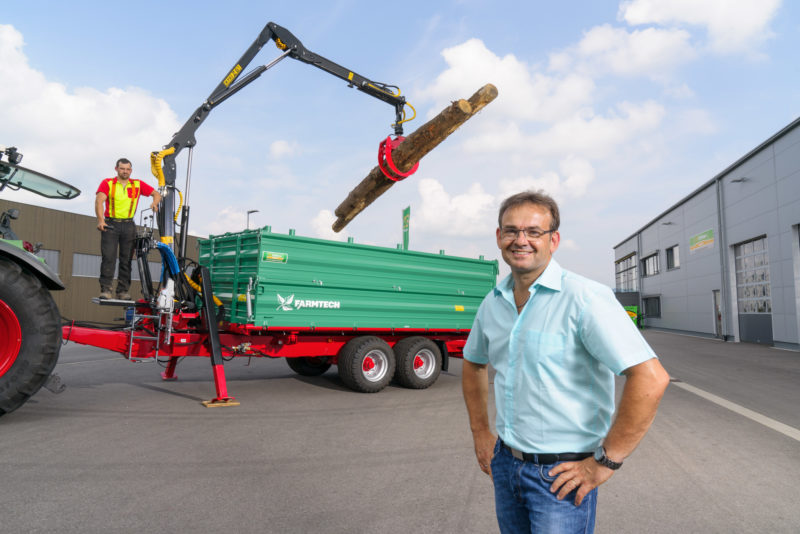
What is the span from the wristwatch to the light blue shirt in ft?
0.17

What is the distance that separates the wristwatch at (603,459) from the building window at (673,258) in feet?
114

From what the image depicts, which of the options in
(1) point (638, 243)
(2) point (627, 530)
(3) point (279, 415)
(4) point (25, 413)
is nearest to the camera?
(2) point (627, 530)

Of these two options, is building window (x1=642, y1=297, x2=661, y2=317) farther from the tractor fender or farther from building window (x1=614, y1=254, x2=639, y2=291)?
the tractor fender

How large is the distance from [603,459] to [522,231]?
0.77 m

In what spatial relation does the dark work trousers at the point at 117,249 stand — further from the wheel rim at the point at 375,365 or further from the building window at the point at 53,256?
the building window at the point at 53,256

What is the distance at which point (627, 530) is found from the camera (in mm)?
3367

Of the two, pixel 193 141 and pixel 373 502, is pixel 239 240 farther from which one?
pixel 373 502

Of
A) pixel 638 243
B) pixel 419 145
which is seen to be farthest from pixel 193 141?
pixel 638 243

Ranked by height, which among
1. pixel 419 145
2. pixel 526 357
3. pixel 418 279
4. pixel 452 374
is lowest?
pixel 452 374

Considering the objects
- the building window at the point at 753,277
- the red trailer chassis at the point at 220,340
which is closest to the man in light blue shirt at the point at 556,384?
the red trailer chassis at the point at 220,340

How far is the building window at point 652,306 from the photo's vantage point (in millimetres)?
37675

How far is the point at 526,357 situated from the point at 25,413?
6.46 metres

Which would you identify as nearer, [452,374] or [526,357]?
[526,357]

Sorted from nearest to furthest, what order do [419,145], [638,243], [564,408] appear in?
[564,408] < [419,145] < [638,243]
